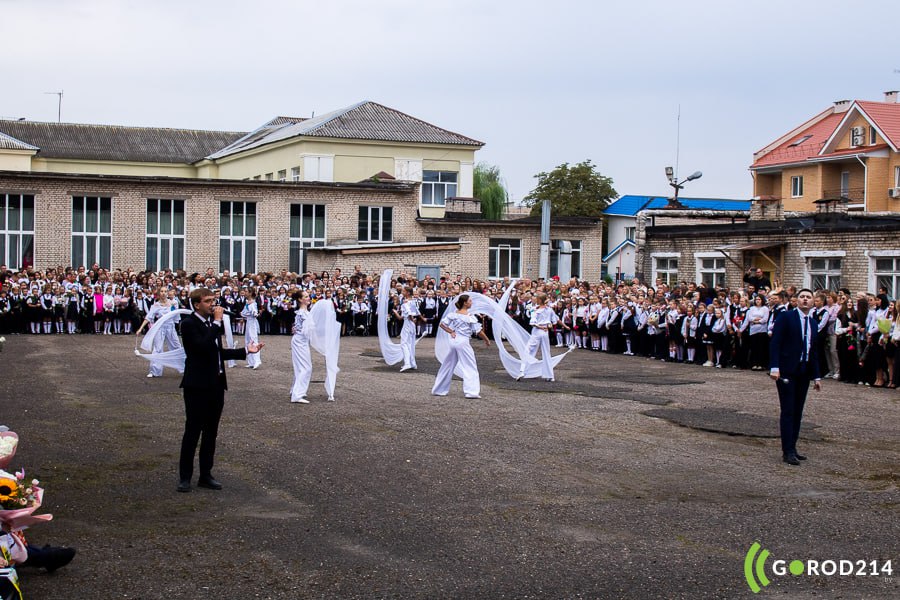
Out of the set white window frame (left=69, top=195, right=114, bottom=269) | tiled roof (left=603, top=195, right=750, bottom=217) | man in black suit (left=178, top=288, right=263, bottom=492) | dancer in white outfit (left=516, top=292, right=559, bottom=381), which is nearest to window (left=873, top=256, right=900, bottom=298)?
dancer in white outfit (left=516, top=292, right=559, bottom=381)

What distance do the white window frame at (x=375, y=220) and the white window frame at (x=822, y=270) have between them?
2172 cm

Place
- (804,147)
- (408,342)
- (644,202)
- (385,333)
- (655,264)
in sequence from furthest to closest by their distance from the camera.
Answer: (644,202)
(804,147)
(655,264)
(408,342)
(385,333)

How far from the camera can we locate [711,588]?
7.18 meters

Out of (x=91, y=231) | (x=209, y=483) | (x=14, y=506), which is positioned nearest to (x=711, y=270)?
(x=91, y=231)

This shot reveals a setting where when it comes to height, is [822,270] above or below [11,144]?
below

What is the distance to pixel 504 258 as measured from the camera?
51.9 meters

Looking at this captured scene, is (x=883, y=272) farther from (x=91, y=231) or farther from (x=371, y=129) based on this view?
(x=371, y=129)

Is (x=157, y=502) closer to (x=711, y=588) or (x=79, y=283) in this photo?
(x=711, y=588)

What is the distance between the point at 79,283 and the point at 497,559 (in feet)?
99.0

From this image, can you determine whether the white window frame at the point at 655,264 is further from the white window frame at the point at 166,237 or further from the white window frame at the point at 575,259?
the white window frame at the point at 166,237

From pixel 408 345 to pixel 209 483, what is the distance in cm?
1357

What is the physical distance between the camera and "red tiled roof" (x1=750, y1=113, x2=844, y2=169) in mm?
67188

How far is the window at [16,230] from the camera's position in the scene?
1726 inches

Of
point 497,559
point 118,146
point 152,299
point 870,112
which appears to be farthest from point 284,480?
point 118,146
